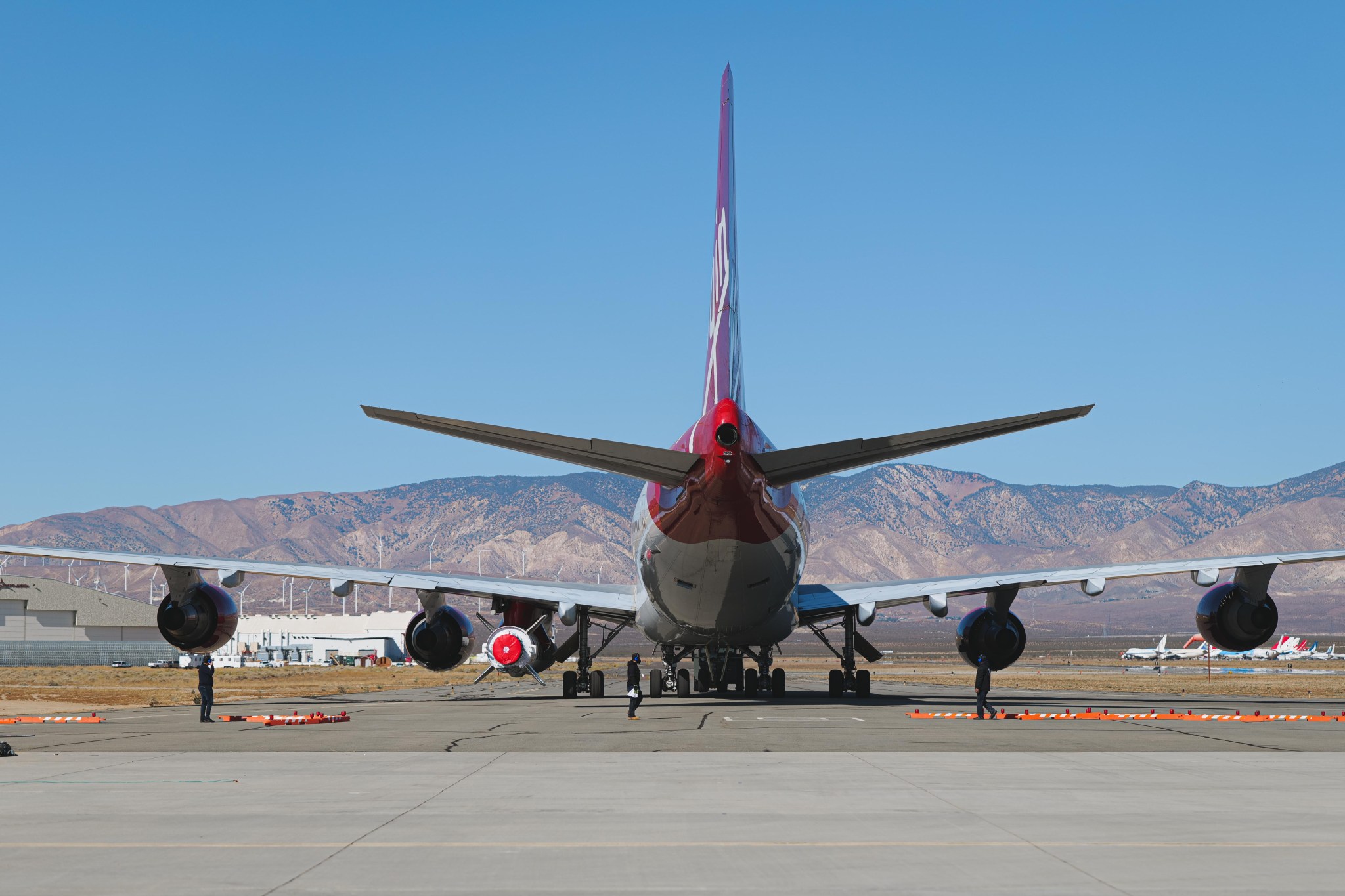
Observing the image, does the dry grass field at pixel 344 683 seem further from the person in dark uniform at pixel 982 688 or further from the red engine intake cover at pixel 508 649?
the person in dark uniform at pixel 982 688

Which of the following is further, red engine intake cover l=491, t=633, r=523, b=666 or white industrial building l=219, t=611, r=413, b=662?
white industrial building l=219, t=611, r=413, b=662

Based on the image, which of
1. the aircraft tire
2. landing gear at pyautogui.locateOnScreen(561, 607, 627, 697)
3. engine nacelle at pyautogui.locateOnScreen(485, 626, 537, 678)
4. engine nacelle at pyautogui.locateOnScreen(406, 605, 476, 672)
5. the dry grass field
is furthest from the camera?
the dry grass field

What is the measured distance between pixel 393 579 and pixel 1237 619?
915 inches

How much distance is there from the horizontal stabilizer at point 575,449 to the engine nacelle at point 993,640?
13.0m

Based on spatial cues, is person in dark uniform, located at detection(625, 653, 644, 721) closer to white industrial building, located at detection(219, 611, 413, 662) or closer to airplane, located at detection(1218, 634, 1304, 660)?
white industrial building, located at detection(219, 611, 413, 662)

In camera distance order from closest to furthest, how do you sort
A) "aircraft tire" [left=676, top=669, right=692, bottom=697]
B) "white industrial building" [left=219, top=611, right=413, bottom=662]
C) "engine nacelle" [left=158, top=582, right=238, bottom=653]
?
1. "engine nacelle" [left=158, top=582, right=238, bottom=653]
2. "aircraft tire" [left=676, top=669, right=692, bottom=697]
3. "white industrial building" [left=219, top=611, right=413, bottom=662]

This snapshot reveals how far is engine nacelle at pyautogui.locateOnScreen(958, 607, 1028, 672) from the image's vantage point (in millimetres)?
37875

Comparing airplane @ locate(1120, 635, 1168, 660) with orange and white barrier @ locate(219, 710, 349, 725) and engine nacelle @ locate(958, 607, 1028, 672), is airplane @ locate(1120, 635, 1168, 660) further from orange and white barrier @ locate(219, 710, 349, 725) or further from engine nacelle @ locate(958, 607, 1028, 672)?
orange and white barrier @ locate(219, 710, 349, 725)

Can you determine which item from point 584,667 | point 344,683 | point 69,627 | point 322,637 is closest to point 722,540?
point 584,667

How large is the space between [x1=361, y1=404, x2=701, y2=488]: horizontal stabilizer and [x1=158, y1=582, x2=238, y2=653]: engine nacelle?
15.0m
